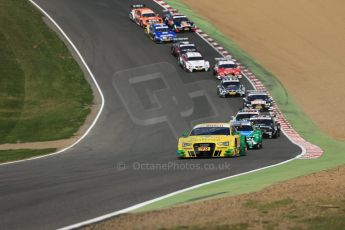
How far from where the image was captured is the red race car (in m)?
54.5

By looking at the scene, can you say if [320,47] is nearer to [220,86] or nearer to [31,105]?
[220,86]

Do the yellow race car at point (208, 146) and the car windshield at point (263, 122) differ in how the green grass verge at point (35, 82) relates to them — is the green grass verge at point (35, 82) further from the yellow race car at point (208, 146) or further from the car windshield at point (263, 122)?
the yellow race car at point (208, 146)

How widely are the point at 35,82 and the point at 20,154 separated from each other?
19465mm

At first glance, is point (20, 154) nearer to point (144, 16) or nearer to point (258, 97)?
point (258, 97)

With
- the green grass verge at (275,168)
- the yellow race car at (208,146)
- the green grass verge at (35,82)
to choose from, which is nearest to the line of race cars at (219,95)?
the yellow race car at (208,146)

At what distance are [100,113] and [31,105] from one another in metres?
4.34

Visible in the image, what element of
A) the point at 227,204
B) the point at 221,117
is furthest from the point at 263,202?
the point at 221,117

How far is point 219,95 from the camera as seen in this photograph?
168 feet

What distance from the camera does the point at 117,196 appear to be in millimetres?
16469

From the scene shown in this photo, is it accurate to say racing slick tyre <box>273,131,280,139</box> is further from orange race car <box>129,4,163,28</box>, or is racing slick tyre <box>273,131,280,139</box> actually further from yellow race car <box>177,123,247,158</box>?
orange race car <box>129,4,163,28</box>

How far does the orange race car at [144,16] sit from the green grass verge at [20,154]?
103ft

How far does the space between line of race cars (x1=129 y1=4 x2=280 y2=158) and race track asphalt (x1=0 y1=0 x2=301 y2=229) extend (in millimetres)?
668

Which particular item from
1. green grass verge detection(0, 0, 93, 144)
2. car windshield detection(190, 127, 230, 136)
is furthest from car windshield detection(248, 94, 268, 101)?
car windshield detection(190, 127, 230, 136)

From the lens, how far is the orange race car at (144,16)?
2552 inches
